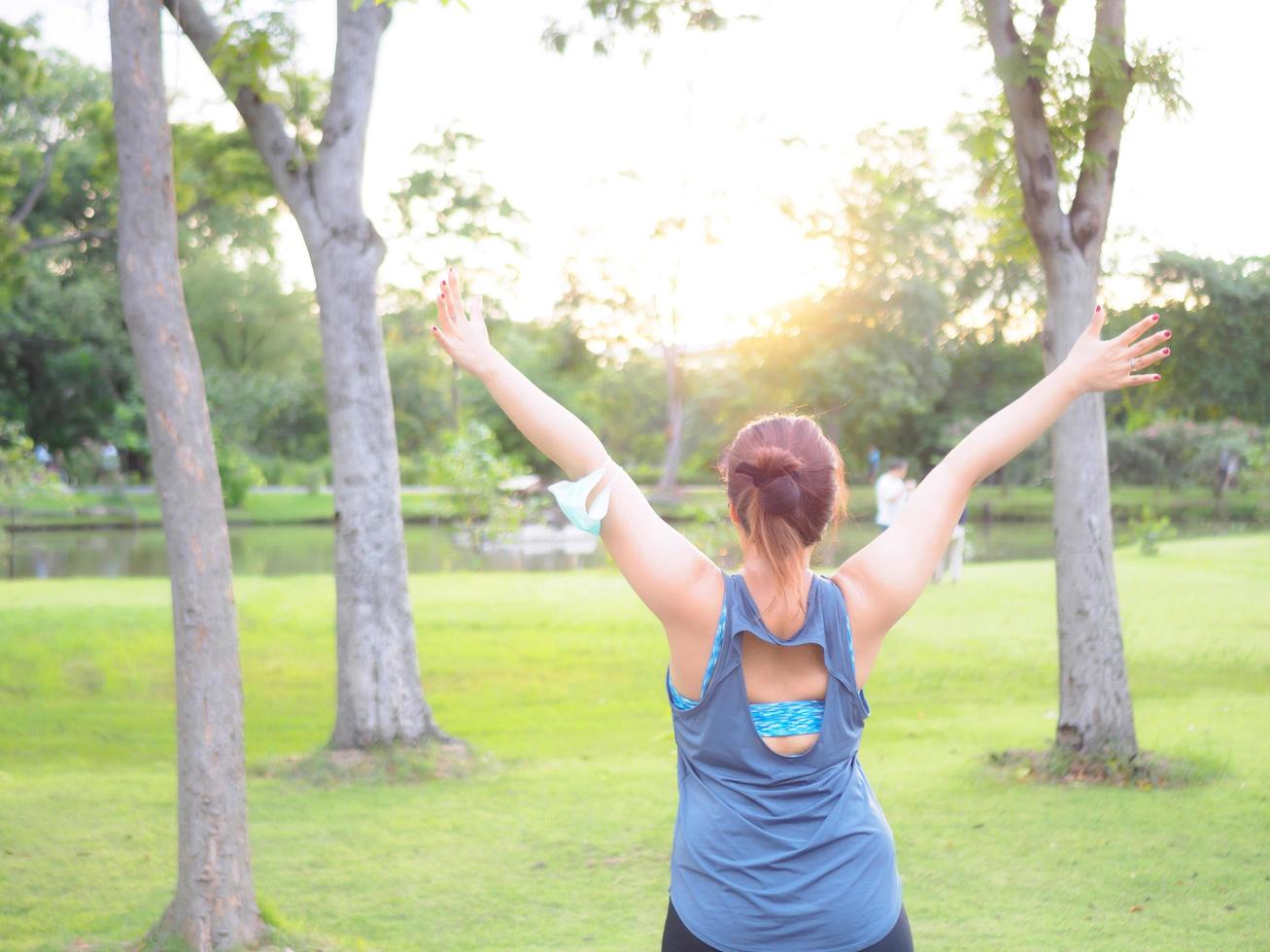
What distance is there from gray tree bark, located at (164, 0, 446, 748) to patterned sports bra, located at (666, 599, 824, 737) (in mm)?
6307

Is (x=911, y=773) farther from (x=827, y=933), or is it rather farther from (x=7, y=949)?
(x=827, y=933)

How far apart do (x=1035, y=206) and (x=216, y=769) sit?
536 centimetres

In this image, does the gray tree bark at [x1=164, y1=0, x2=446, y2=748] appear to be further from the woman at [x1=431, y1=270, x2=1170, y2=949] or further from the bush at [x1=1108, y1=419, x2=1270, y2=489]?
the bush at [x1=1108, y1=419, x2=1270, y2=489]

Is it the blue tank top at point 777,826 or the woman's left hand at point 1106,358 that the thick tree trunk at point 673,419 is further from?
the blue tank top at point 777,826

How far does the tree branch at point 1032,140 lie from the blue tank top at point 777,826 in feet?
19.0

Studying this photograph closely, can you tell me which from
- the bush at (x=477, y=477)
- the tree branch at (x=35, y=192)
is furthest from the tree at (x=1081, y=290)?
the bush at (x=477, y=477)

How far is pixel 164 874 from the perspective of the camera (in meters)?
5.92

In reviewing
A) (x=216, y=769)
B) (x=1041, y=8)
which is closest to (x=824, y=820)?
(x=216, y=769)

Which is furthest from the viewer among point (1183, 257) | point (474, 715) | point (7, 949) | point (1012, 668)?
point (1183, 257)

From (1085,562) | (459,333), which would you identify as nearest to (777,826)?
(459,333)

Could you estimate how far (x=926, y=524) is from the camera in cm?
218

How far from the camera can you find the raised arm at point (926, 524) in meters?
2.18

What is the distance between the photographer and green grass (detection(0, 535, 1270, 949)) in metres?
5.27

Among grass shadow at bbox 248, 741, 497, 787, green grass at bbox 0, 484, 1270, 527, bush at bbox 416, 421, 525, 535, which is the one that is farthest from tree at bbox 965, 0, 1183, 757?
green grass at bbox 0, 484, 1270, 527
